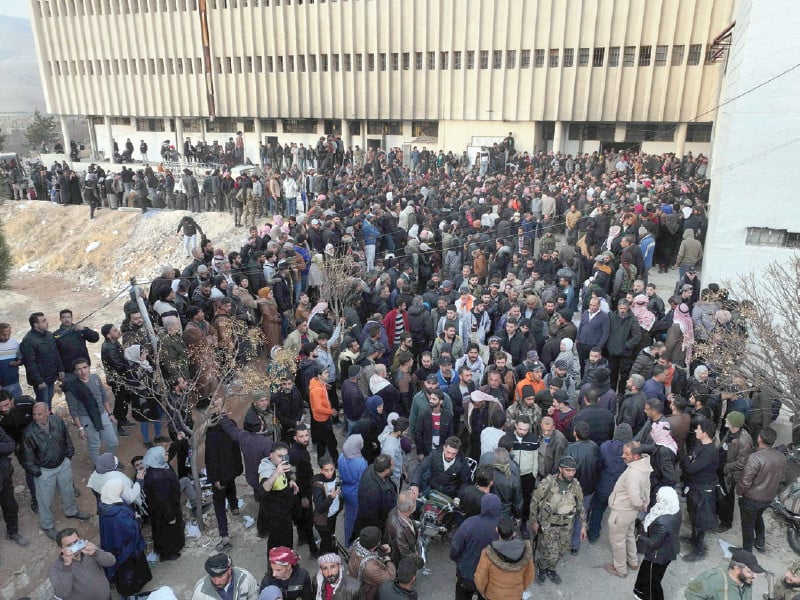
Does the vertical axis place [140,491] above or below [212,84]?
below

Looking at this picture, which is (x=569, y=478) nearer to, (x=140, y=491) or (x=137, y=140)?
(x=140, y=491)

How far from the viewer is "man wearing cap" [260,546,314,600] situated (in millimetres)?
4641

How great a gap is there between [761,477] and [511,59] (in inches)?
1158

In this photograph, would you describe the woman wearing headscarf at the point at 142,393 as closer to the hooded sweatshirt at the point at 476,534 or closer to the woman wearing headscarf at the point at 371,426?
the woman wearing headscarf at the point at 371,426

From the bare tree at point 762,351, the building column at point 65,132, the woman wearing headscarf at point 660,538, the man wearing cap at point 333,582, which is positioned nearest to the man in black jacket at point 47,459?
the man wearing cap at point 333,582

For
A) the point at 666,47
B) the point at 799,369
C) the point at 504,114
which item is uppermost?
the point at 666,47

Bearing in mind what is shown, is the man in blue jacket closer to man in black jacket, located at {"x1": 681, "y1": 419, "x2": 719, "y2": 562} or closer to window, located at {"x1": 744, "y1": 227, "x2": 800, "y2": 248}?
man in black jacket, located at {"x1": 681, "y1": 419, "x2": 719, "y2": 562}

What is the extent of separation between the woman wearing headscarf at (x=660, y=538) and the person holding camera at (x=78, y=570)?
485 cm

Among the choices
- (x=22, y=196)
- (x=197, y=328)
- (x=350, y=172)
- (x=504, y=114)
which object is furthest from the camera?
(x=504, y=114)

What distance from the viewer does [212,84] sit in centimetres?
3875

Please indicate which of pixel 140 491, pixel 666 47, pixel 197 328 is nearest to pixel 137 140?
pixel 666 47

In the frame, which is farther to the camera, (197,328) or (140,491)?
(197,328)

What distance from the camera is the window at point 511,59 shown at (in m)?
31.2

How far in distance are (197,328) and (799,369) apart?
26.2 ft
